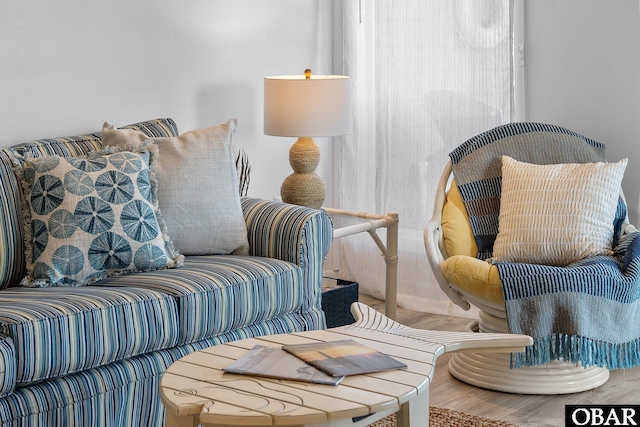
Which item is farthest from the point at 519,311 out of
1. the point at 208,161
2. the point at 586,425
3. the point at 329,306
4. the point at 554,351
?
the point at 208,161

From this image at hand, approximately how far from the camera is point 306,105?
3479 mm

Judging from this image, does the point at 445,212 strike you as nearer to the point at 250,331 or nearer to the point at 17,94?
the point at 250,331

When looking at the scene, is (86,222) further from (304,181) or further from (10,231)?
(304,181)

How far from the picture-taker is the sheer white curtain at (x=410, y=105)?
3.80m

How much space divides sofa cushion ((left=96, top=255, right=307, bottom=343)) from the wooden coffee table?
0.52 metres

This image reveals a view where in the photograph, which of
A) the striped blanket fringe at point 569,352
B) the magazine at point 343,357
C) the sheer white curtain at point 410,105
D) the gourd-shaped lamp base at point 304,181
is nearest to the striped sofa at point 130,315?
the gourd-shaped lamp base at point 304,181

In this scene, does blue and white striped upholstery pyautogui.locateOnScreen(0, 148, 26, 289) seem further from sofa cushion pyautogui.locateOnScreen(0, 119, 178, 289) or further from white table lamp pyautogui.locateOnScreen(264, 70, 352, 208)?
white table lamp pyautogui.locateOnScreen(264, 70, 352, 208)

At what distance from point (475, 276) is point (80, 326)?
131 cm

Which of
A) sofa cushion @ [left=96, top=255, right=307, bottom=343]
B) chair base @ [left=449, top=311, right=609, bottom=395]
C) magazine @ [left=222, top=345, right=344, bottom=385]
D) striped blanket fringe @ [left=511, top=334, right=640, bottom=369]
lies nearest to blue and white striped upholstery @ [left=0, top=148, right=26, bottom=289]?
sofa cushion @ [left=96, top=255, right=307, bottom=343]

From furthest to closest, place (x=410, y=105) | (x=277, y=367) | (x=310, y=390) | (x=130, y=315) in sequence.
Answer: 1. (x=410, y=105)
2. (x=130, y=315)
3. (x=277, y=367)
4. (x=310, y=390)

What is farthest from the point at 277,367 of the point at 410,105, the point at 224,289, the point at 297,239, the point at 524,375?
the point at 410,105

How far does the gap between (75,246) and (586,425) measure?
5.22ft

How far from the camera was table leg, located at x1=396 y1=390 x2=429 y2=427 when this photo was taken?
6.37 feet

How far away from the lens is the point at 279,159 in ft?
13.6
